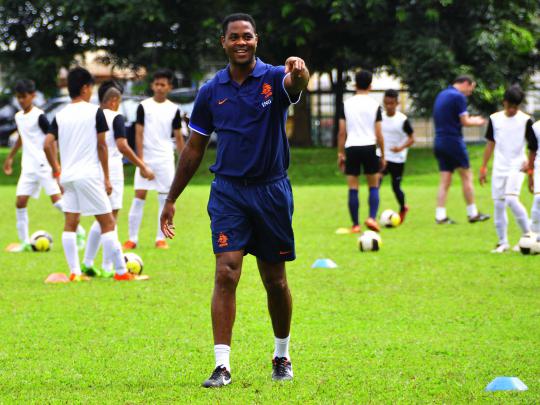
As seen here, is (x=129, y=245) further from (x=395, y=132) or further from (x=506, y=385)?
(x=506, y=385)

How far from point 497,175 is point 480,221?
422 centimetres

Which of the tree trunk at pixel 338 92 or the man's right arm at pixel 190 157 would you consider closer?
the man's right arm at pixel 190 157

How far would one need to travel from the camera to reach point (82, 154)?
411 inches

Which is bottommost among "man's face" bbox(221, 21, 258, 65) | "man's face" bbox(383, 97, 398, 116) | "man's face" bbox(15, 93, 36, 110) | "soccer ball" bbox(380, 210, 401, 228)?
"soccer ball" bbox(380, 210, 401, 228)

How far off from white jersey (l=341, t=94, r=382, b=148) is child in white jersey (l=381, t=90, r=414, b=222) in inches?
58.2

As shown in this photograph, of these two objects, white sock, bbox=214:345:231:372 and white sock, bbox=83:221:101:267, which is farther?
white sock, bbox=83:221:101:267

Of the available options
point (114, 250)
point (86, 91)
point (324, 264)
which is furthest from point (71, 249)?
point (324, 264)

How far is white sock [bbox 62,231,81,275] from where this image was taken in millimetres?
10648

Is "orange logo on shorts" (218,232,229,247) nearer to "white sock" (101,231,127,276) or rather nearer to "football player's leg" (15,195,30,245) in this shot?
"white sock" (101,231,127,276)

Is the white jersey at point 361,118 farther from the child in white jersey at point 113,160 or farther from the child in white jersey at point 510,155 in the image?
the child in white jersey at point 113,160

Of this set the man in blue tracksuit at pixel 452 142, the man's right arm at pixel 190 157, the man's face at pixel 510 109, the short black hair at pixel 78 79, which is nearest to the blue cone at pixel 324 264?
the man's face at pixel 510 109

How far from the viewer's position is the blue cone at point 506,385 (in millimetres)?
6043

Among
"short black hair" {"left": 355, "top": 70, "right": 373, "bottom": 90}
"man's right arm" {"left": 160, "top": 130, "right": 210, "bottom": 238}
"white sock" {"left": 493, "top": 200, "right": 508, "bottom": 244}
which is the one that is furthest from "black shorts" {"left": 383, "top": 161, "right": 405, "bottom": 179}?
"man's right arm" {"left": 160, "top": 130, "right": 210, "bottom": 238}

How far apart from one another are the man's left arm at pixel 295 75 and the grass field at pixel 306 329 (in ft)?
5.51
